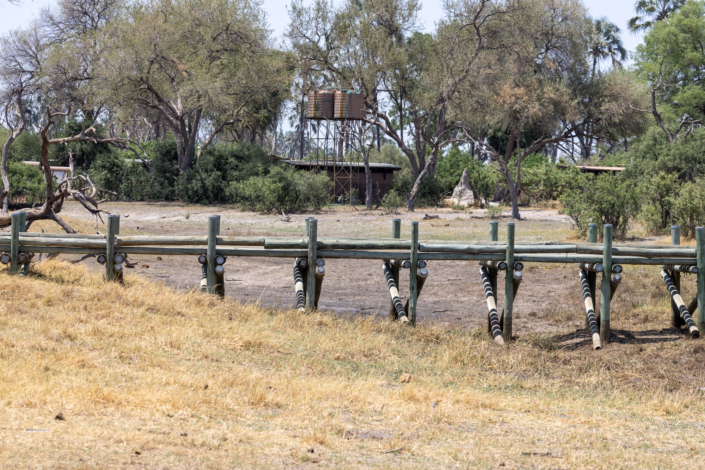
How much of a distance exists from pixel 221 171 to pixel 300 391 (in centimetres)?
3360

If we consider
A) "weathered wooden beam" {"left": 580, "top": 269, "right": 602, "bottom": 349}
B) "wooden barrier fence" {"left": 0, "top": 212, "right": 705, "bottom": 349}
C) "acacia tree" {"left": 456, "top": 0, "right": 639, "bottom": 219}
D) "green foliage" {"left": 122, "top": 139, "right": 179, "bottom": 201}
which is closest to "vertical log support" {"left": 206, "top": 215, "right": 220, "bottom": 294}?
"wooden barrier fence" {"left": 0, "top": 212, "right": 705, "bottom": 349}

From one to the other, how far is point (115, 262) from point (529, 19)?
3291 centimetres

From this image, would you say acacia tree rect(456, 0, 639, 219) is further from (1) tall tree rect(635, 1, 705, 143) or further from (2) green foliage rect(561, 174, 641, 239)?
(2) green foliage rect(561, 174, 641, 239)

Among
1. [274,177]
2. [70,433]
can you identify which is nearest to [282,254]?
[70,433]

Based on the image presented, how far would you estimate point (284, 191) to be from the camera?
34344 mm

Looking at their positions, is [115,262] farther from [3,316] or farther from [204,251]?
[3,316]

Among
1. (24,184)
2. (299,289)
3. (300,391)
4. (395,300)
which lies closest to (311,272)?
(299,289)

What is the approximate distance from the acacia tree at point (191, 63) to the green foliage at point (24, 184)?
5.79 meters

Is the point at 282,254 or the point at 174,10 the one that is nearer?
the point at 282,254

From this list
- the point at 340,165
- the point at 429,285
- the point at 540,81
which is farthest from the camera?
the point at 340,165

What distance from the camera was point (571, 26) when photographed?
137ft

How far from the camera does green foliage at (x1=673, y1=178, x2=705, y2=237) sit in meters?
19.7

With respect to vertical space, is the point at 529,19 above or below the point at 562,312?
above

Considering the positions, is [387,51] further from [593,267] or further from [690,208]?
[593,267]
